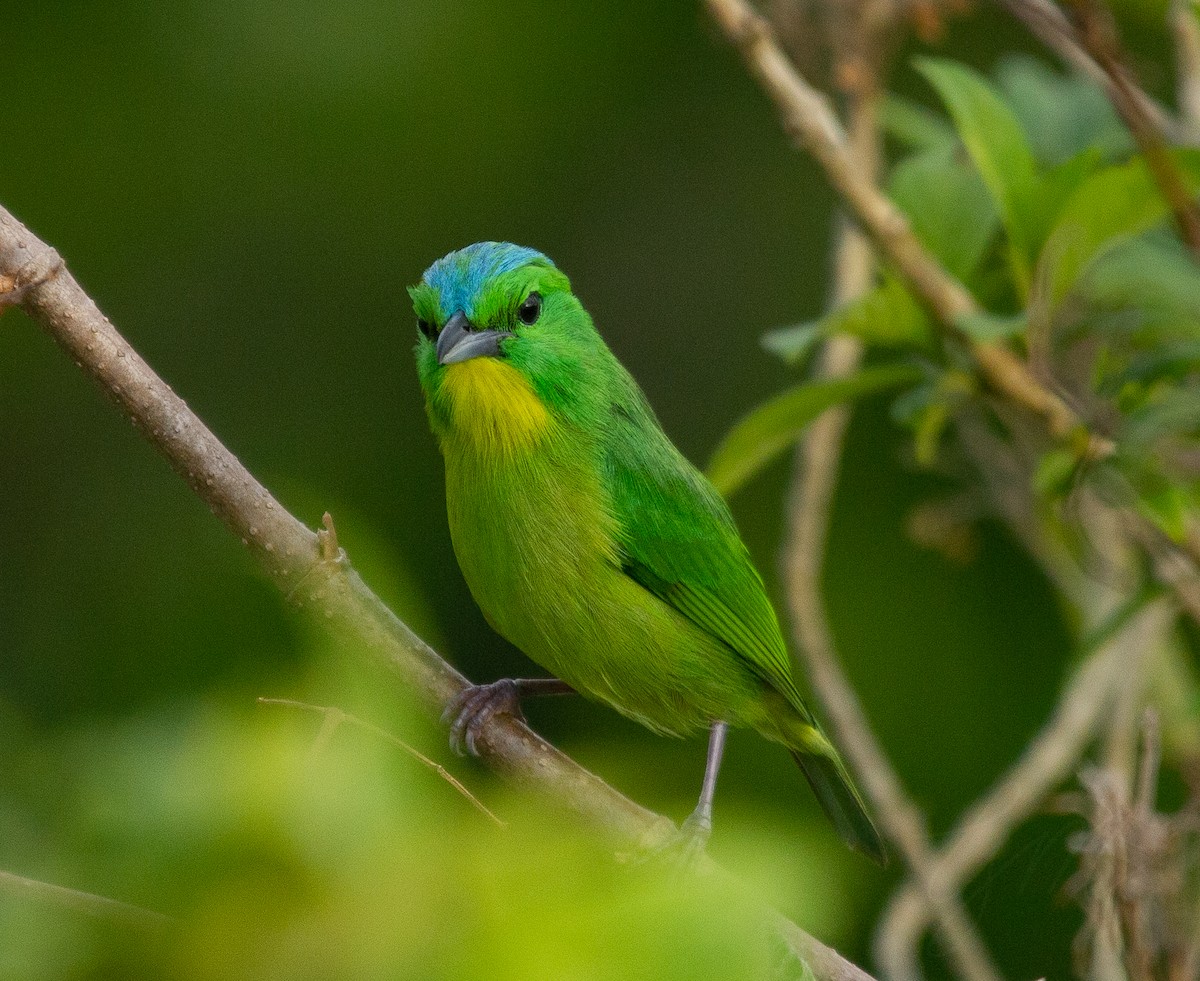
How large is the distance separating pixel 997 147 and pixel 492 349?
108cm

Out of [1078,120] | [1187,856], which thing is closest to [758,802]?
[1187,856]

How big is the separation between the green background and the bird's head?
1.65 m

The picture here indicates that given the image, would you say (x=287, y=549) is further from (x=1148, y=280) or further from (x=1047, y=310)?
(x=1148, y=280)

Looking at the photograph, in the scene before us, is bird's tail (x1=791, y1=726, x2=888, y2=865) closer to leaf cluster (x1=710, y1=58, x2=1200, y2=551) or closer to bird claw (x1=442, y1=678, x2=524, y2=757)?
leaf cluster (x1=710, y1=58, x2=1200, y2=551)

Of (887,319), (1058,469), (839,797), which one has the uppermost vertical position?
(887,319)

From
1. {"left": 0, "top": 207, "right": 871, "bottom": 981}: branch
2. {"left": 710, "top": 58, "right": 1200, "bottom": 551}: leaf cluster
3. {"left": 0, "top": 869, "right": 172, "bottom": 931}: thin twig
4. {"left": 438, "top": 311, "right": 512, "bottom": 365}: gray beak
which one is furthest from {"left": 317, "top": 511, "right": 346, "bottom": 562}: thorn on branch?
{"left": 0, "top": 869, "right": 172, "bottom": 931}: thin twig

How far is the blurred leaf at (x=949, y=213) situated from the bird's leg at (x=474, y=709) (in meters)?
1.25

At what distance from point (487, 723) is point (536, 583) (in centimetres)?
52

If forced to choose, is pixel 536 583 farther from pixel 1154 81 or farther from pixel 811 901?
pixel 1154 81

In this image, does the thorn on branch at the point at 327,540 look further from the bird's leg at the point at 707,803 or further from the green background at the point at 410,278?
the green background at the point at 410,278

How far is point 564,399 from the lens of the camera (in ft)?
10.4

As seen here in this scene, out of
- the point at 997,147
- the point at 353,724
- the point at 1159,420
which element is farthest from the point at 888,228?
the point at 353,724

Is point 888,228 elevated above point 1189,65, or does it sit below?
above

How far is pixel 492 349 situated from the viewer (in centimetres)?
304
